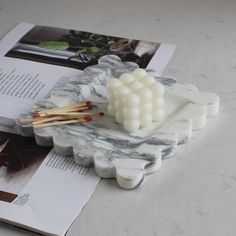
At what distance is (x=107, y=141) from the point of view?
0.70 metres

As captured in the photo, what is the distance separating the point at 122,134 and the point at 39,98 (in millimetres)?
174

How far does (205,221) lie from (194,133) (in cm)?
16

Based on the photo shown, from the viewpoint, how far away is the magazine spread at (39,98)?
2.06ft

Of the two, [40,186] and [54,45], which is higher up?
[54,45]

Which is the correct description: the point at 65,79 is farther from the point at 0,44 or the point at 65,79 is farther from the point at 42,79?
the point at 0,44

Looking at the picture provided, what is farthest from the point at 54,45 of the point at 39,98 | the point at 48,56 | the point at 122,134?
the point at 122,134

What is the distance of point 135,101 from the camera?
2.23ft

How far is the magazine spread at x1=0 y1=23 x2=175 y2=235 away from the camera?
2.06ft

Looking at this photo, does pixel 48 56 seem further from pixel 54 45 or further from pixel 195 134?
pixel 195 134

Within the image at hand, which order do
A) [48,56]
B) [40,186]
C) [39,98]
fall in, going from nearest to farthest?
[40,186] < [39,98] < [48,56]

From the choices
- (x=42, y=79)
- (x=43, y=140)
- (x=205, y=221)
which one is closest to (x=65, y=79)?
(x=42, y=79)

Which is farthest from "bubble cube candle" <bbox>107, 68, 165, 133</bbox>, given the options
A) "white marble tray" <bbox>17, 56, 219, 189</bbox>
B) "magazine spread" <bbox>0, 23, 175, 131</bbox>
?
"magazine spread" <bbox>0, 23, 175, 131</bbox>

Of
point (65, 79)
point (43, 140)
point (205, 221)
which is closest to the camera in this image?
point (205, 221)

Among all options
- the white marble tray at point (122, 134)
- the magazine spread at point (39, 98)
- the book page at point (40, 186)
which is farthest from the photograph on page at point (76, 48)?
the book page at point (40, 186)
